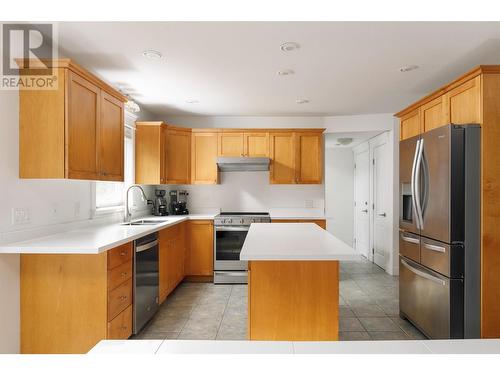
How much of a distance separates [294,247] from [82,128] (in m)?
1.77

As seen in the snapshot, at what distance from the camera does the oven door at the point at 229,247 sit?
425cm

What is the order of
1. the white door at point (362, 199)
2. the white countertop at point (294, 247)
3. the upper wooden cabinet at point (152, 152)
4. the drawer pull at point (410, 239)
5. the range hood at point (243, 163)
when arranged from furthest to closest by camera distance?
1. the white door at point (362, 199)
2. the range hood at point (243, 163)
3. the upper wooden cabinet at point (152, 152)
4. the drawer pull at point (410, 239)
5. the white countertop at point (294, 247)

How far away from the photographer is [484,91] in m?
2.16

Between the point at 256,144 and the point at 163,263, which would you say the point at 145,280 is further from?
the point at 256,144

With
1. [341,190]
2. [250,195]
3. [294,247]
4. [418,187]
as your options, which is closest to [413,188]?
[418,187]

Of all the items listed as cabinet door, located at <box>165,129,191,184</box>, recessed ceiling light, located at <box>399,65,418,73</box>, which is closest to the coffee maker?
cabinet door, located at <box>165,129,191,184</box>

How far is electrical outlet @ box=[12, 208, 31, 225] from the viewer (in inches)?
81.4

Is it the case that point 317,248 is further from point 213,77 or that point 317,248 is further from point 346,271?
point 346,271

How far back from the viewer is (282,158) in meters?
4.68

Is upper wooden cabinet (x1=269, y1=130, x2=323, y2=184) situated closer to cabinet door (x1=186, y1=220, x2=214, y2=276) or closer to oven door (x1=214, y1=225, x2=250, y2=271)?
oven door (x1=214, y1=225, x2=250, y2=271)

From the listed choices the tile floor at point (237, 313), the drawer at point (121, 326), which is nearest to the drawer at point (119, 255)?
the drawer at point (121, 326)

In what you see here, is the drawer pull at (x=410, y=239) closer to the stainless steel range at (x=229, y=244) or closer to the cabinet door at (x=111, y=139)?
the stainless steel range at (x=229, y=244)

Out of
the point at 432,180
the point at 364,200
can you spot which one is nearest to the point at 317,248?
the point at 432,180

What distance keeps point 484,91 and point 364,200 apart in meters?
3.80
